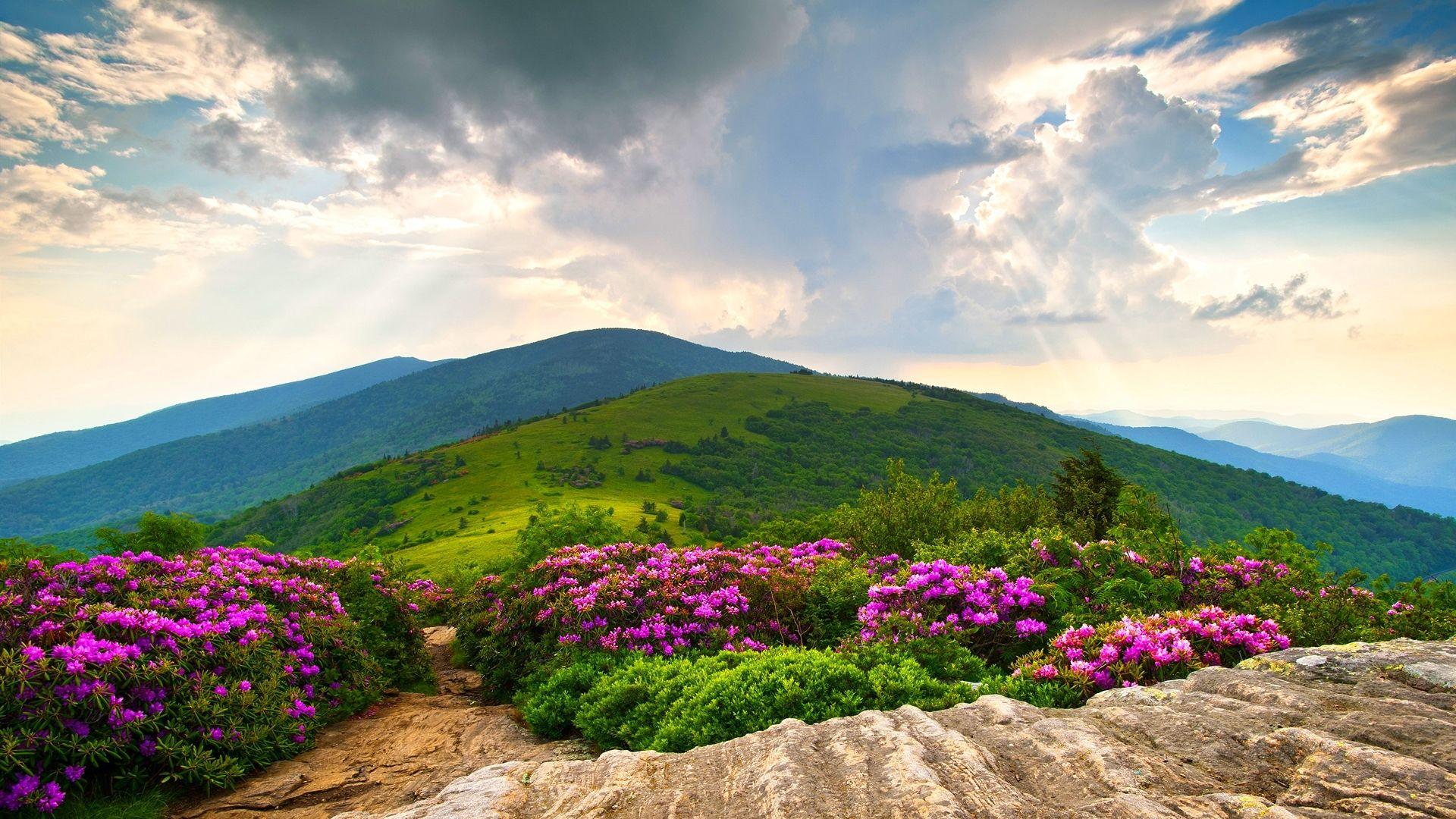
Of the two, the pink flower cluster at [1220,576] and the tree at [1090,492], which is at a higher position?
the tree at [1090,492]

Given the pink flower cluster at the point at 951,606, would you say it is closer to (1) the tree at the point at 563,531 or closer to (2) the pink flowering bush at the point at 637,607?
(2) the pink flowering bush at the point at 637,607

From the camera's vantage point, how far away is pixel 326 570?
40.6 feet

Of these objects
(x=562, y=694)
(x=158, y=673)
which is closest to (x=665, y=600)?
(x=562, y=694)

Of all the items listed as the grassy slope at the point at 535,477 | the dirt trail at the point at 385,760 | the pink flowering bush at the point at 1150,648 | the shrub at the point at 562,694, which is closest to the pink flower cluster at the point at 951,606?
the pink flowering bush at the point at 1150,648

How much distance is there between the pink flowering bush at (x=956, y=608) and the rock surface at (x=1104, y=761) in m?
3.07

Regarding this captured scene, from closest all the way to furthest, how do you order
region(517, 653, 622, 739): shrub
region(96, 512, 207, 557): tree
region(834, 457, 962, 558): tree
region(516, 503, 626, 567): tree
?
region(517, 653, 622, 739): shrub → region(96, 512, 207, 557): tree → region(516, 503, 626, 567): tree → region(834, 457, 962, 558): tree

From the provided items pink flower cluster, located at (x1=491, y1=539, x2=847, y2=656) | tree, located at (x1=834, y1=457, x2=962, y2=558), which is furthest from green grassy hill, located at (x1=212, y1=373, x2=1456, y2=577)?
pink flower cluster, located at (x1=491, y1=539, x2=847, y2=656)

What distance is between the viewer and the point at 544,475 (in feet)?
382

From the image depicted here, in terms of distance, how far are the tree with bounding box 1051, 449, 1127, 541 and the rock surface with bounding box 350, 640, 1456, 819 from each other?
11.4m

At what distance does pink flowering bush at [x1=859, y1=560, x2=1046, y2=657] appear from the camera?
8.83 m

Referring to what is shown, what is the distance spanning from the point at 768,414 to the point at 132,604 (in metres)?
181

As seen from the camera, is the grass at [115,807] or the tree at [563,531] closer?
the grass at [115,807]

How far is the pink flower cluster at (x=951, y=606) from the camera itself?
29.0 feet

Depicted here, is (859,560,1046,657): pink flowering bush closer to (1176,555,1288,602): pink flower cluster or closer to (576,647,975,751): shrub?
(576,647,975,751): shrub
